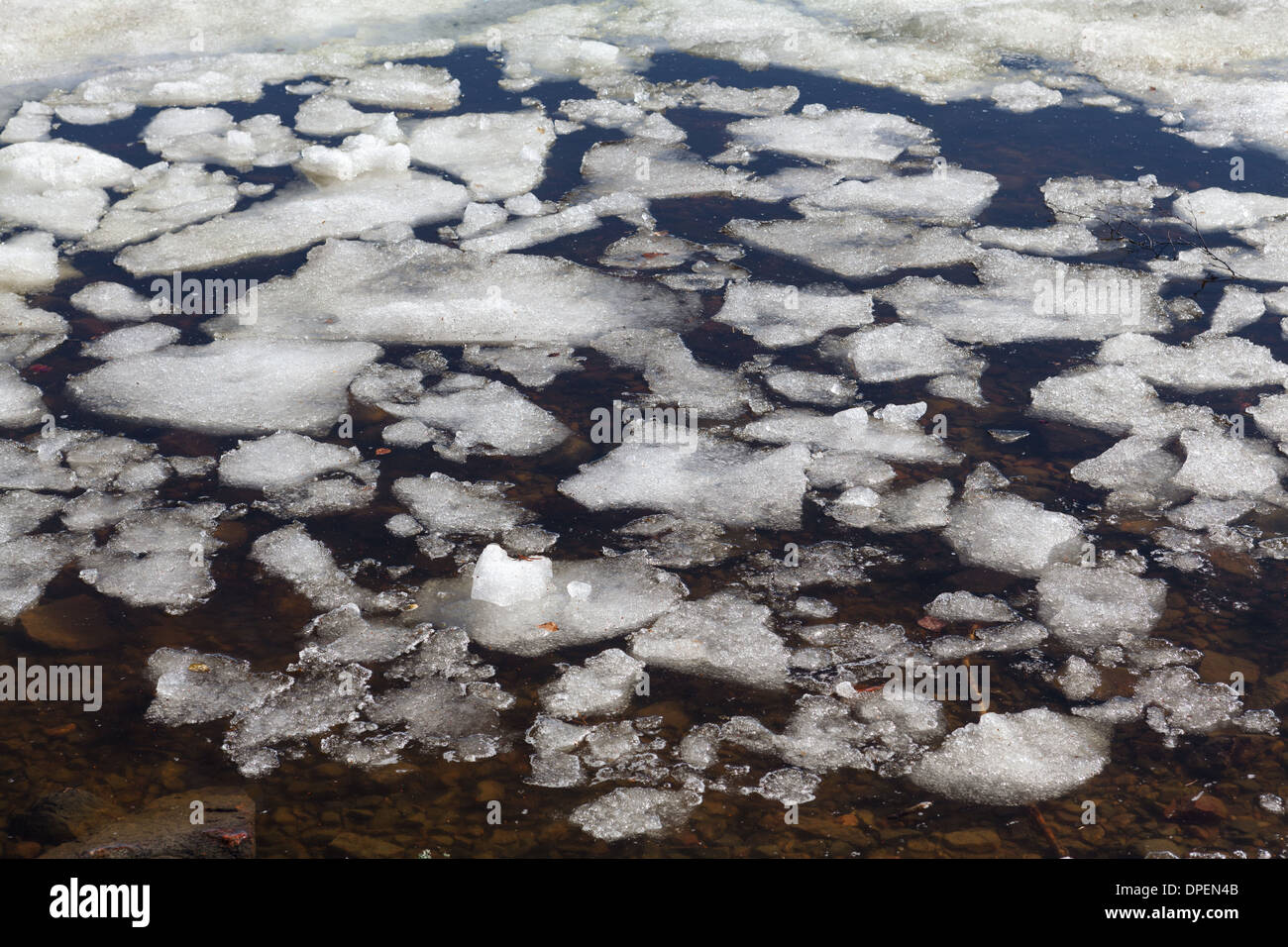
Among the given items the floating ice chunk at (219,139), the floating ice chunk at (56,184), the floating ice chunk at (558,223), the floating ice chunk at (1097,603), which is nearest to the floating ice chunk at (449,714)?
the floating ice chunk at (1097,603)

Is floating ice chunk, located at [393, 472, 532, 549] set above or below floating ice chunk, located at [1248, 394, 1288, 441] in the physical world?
below

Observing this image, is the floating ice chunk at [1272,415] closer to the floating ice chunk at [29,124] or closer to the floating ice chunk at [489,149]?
the floating ice chunk at [489,149]

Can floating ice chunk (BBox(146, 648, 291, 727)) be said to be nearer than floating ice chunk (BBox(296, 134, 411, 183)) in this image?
Yes

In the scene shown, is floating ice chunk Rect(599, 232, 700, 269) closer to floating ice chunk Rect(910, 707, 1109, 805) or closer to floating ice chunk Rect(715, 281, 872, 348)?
floating ice chunk Rect(715, 281, 872, 348)

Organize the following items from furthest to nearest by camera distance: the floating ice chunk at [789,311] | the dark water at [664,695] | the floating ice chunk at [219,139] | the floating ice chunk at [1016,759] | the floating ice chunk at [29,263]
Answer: the floating ice chunk at [219,139] → the floating ice chunk at [29,263] → the floating ice chunk at [789,311] → the floating ice chunk at [1016,759] → the dark water at [664,695]

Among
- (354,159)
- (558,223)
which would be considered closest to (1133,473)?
(558,223)

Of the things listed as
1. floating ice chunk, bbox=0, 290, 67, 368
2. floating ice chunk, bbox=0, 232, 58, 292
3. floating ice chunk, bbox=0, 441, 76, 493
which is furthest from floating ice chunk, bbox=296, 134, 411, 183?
floating ice chunk, bbox=0, 441, 76, 493

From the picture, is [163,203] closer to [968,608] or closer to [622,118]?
[622,118]
